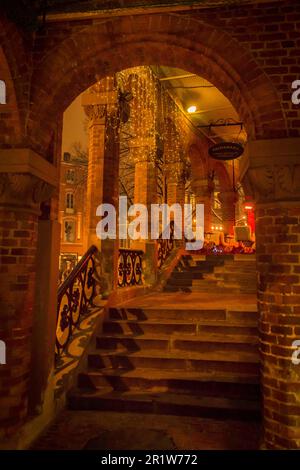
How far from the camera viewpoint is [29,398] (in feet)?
13.6

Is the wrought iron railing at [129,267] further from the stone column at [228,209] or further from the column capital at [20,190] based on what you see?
the stone column at [228,209]

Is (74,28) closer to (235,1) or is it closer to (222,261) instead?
(235,1)

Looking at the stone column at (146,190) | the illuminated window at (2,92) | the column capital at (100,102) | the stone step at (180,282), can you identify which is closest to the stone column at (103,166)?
the column capital at (100,102)

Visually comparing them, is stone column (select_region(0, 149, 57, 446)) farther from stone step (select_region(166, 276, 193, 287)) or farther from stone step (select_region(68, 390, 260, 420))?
stone step (select_region(166, 276, 193, 287))

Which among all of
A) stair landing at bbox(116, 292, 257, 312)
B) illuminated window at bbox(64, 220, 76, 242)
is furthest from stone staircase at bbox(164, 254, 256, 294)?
illuminated window at bbox(64, 220, 76, 242)

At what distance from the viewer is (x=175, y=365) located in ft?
16.9

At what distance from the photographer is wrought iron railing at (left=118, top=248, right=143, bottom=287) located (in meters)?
8.04

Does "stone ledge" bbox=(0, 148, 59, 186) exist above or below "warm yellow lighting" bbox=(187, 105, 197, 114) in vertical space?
below

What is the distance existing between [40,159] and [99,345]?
3049mm

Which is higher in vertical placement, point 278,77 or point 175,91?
point 175,91

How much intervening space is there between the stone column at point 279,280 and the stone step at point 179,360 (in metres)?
1.35

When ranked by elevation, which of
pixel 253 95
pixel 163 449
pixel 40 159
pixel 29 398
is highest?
pixel 253 95

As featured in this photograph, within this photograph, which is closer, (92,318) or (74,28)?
(74,28)

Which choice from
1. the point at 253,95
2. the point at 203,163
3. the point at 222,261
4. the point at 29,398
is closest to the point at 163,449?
the point at 29,398
